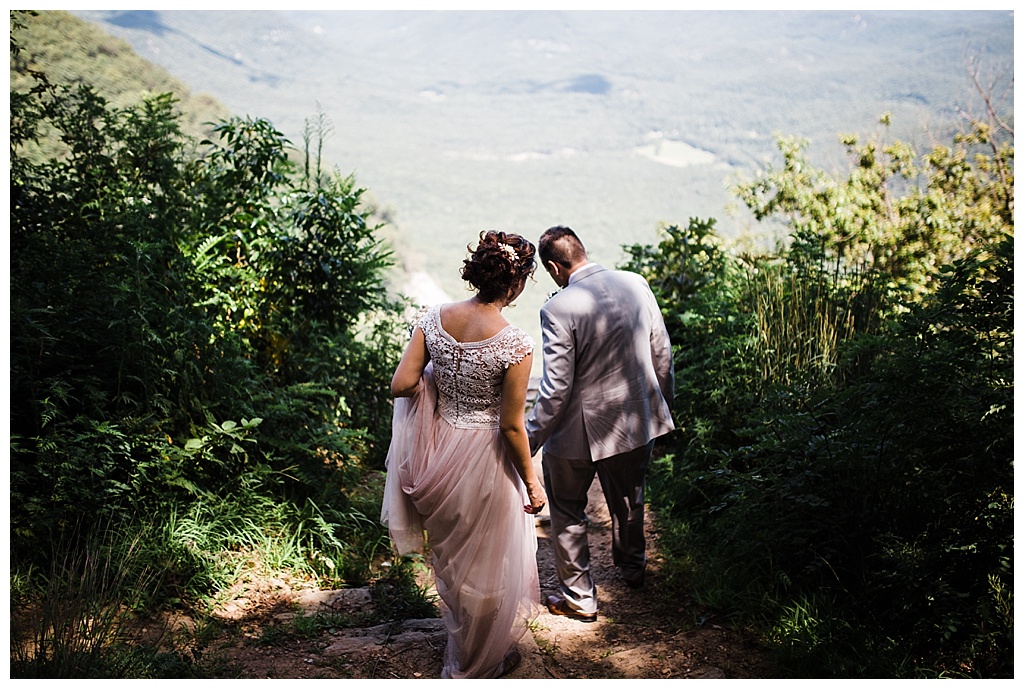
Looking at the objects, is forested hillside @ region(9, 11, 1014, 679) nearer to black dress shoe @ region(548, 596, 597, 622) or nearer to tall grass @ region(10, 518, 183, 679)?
tall grass @ region(10, 518, 183, 679)

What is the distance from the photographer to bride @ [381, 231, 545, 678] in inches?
106

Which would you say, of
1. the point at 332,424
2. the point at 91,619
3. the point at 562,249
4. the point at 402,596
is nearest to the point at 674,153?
the point at 332,424

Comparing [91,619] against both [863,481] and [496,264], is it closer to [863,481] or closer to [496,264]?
[496,264]

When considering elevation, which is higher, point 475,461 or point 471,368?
point 471,368

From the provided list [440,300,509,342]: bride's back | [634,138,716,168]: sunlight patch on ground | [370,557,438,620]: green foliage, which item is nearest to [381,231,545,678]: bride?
[440,300,509,342]: bride's back

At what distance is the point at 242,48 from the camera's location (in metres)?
30.3

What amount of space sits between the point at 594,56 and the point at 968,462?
31.0 meters

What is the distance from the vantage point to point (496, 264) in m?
2.66

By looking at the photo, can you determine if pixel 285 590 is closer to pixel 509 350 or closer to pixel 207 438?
pixel 207 438

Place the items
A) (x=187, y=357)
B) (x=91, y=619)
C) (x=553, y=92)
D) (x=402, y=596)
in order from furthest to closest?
(x=553, y=92), (x=187, y=357), (x=402, y=596), (x=91, y=619)

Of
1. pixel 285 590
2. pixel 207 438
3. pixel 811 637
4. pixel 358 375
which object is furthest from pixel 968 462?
pixel 358 375

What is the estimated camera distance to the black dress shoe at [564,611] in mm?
3543

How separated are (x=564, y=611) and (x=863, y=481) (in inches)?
58.5

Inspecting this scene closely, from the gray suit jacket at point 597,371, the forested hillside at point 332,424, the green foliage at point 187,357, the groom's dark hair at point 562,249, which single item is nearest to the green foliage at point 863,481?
the forested hillside at point 332,424
